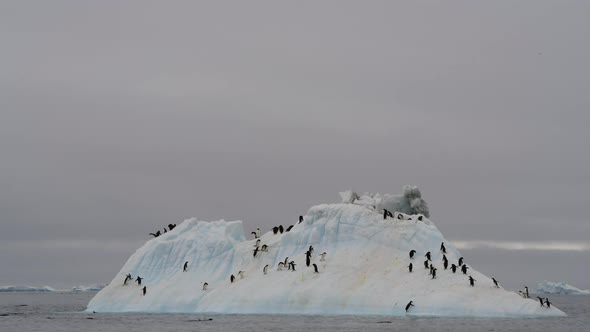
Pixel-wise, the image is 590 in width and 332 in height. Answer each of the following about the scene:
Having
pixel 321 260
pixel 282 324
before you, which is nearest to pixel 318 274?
pixel 321 260

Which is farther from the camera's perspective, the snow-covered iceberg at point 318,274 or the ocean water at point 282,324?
the snow-covered iceberg at point 318,274

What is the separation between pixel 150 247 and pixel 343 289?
21574mm

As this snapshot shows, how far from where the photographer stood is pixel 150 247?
7912 cm

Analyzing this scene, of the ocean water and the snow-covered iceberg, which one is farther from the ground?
the snow-covered iceberg

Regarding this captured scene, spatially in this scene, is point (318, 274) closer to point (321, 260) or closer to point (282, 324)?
point (321, 260)

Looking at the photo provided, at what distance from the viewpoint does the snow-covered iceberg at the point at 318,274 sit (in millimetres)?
62969

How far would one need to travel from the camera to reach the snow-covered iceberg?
207ft

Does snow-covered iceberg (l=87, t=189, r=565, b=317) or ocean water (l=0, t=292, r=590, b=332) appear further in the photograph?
snow-covered iceberg (l=87, t=189, r=565, b=317)

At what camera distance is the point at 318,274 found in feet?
221

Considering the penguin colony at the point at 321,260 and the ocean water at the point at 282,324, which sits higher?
the penguin colony at the point at 321,260

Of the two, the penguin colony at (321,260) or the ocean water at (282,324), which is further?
the penguin colony at (321,260)

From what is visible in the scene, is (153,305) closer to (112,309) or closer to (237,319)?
(112,309)

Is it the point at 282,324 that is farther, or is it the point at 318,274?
the point at 318,274

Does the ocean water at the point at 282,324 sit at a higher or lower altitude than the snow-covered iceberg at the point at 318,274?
lower
